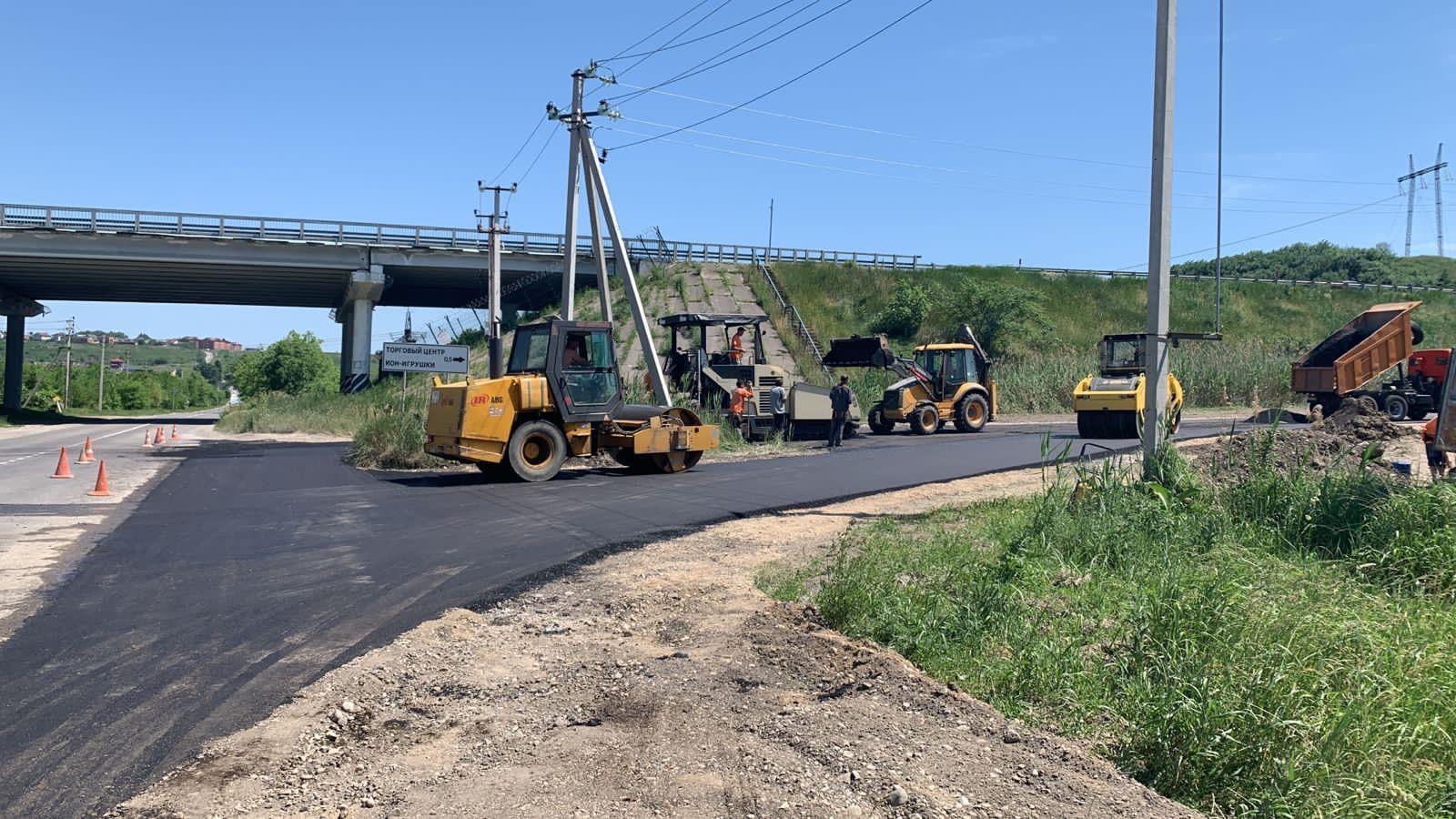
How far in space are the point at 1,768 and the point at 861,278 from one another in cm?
5280

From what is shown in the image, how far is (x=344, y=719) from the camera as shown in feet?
16.8

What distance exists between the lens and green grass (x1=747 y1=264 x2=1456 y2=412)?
37.9m

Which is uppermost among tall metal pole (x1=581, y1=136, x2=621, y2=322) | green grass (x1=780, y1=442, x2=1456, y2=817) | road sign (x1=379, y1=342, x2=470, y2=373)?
tall metal pole (x1=581, y1=136, x2=621, y2=322)

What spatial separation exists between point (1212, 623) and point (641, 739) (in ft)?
10.2

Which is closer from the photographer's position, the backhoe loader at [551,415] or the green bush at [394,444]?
the backhoe loader at [551,415]

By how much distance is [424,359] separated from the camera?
79.2 feet

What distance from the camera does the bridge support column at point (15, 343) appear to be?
166 feet

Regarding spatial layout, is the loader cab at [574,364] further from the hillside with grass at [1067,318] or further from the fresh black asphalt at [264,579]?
the hillside with grass at [1067,318]

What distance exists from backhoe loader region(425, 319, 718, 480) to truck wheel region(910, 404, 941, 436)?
10.3 m

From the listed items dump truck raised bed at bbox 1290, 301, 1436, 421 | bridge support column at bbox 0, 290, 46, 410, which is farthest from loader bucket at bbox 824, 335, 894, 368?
bridge support column at bbox 0, 290, 46, 410

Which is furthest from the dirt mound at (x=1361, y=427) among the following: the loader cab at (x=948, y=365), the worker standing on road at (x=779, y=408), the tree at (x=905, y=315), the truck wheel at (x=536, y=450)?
the tree at (x=905, y=315)

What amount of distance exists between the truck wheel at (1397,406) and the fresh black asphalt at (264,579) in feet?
47.3

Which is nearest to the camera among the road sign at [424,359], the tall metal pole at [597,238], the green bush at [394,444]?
the green bush at [394,444]

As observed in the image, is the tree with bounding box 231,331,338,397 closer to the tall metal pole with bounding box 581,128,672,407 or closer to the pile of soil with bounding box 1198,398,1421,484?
the tall metal pole with bounding box 581,128,672,407
